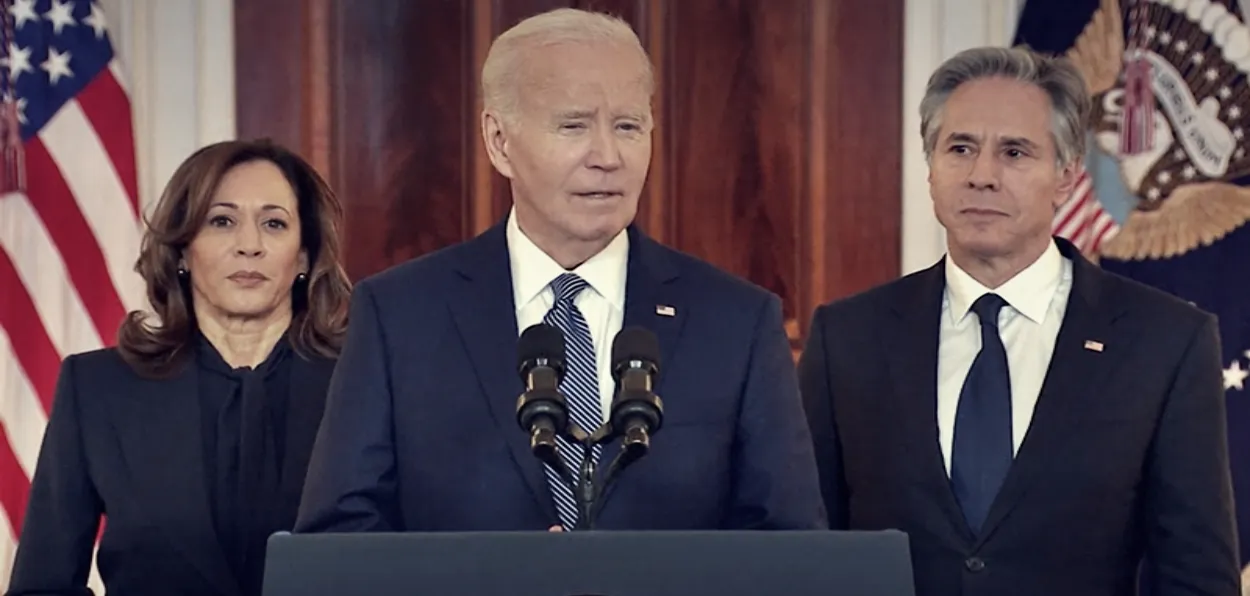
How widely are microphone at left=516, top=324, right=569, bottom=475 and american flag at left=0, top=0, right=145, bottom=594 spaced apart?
7.49 feet

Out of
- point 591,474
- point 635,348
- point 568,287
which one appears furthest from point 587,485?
point 568,287

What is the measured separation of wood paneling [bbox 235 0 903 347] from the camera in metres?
4.11

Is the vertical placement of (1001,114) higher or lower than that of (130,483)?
higher

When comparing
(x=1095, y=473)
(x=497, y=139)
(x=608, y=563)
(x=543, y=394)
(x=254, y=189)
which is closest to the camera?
(x=608, y=563)

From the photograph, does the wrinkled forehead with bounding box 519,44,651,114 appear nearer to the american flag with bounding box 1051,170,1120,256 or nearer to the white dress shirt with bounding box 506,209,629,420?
the white dress shirt with bounding box 506,209,629,420

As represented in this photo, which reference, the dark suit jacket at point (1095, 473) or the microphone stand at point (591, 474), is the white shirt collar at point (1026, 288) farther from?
the microphone stand at point (591, 474)

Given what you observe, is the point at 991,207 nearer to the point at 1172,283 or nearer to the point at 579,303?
the point at 579,303

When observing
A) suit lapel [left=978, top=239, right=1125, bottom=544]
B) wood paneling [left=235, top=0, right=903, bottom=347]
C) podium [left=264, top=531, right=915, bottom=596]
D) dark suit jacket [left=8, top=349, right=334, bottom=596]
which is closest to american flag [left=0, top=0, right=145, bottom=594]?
wood paneling [left=235, top=0, right=903, bottom=347]

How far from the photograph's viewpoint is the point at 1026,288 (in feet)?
9.00

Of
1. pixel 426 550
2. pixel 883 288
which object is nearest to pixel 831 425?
pixel 883 288

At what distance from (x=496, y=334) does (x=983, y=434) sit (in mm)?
849

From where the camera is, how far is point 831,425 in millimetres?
2855

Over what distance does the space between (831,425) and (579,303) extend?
0.73 meters

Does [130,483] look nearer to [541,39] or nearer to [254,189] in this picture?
[254,189]
